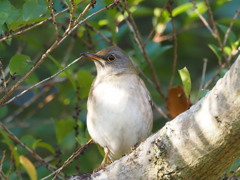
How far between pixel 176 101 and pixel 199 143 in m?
2.37

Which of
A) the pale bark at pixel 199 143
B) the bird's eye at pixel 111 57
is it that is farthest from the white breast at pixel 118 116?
the pale bark at pixel 199 143

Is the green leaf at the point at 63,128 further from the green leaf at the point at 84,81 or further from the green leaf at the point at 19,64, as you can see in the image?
the green leaf at the point at 19,64

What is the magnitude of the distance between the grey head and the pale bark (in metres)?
2.32

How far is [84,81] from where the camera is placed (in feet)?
21.1

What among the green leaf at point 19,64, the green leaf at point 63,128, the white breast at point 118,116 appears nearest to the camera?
the green leaf at point 19,64

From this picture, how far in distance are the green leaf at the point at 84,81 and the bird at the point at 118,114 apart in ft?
0.29

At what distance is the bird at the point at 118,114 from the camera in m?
5.94

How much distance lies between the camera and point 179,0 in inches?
287

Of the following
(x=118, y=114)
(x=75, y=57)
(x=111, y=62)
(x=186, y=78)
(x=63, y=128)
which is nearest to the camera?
(x=186, y=78)

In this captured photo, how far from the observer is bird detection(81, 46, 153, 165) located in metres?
5.94

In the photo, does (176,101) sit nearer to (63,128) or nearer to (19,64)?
(63,128)

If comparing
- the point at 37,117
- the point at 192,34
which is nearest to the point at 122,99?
the point at 37,117

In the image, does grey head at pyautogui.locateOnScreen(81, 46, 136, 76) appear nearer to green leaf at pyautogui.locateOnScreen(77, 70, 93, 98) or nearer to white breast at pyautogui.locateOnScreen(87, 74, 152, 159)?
green leaf at pyautogui.locateOnScreen(77, 70, 93, 98)

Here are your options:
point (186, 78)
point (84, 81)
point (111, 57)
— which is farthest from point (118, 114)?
point (111, 57)
